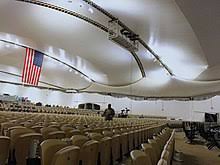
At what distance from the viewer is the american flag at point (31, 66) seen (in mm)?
Result: 18844

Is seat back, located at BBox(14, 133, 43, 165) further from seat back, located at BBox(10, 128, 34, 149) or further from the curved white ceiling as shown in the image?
the curved white ceiling

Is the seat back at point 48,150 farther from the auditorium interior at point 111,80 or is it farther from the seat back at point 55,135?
the seat back at point 55,135

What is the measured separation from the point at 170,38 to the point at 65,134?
31.8ft

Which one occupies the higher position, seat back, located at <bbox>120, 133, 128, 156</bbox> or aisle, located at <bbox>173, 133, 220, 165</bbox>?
seat back, located at <bbox>120, 133, 128, 156</bbox>

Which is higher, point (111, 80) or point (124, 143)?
point (111, 80)

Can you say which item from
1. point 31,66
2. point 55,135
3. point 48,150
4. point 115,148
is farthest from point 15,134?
point 31,66

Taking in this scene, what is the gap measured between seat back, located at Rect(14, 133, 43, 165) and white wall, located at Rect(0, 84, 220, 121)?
21.0 meters

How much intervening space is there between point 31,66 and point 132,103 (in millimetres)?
12073

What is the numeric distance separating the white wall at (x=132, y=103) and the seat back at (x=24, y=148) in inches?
826

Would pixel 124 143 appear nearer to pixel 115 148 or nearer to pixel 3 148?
pixel 115 148

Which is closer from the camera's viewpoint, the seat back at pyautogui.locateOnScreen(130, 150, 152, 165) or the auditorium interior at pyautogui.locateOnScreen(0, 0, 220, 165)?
the seat back at pyautogui.locateOnScreen(130, 150, 152, 165)

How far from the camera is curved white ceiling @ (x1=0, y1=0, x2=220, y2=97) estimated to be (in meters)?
9.55

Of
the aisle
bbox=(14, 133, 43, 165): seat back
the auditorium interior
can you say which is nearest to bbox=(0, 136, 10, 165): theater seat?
the auditorium interior

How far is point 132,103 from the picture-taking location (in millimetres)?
26906
